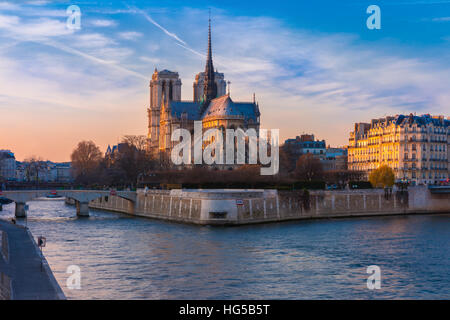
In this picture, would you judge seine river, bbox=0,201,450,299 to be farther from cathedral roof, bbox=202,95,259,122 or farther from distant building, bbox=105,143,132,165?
cathedral roof, bbox=202,95,259,122

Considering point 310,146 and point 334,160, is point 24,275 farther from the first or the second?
point 310,146

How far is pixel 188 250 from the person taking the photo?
33.0m

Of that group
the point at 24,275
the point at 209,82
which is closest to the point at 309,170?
the point at 209,82

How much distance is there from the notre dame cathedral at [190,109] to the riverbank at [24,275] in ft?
217

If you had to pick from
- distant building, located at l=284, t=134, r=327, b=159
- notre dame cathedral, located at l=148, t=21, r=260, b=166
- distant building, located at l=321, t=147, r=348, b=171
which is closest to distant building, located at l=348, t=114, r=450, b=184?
distant building, located at l=321, t=147, r=348, b=171

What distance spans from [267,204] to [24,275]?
3138 cm

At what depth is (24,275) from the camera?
20781 millimetres

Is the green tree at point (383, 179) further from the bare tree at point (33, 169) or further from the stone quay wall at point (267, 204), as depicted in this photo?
the bare tree at point (33, 169)

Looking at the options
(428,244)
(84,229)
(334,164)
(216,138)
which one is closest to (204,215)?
(84,229)

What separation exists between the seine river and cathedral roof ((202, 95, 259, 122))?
181 ft

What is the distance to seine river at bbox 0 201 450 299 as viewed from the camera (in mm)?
23297

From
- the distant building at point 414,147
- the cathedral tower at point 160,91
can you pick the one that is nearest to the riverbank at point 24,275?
the distant building at point 414,147
